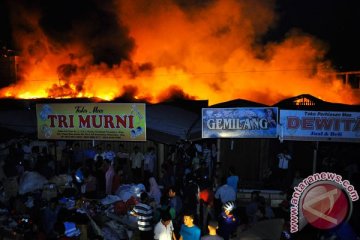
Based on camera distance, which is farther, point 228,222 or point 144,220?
point 144,220

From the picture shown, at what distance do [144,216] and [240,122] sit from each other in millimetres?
4557

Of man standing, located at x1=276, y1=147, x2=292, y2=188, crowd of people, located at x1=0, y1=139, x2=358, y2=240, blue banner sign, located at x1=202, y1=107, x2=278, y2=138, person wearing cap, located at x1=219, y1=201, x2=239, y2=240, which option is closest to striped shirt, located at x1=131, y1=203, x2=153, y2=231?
crowd of people, located at x1=0, y1=139, x2=358, y2=240

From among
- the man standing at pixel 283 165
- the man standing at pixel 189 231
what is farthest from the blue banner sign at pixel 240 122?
the man standing at pixel 189 231

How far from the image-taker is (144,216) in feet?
26.6

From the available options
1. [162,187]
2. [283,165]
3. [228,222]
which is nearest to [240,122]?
[283,165]

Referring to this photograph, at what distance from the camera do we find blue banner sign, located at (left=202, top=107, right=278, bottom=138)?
36.0 feet

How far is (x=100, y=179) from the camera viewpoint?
12.3 metres

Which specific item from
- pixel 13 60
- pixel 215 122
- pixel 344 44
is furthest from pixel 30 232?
pixel 344 44

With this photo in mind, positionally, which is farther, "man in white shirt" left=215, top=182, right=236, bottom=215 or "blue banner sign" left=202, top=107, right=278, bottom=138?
"blue banner sign" left=202, top=107, right=278, bottom=138

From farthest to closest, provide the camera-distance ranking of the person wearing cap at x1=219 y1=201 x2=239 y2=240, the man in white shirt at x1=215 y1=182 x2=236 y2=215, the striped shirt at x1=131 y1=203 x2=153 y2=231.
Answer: the man in white shirt at x1=215 y1=182 x2=236 y2=215, the striped shirt at x1=131 y1=203 x2=153 y2=231, the person wearing cap at x1=219 y1=201 x2=239 y2=240

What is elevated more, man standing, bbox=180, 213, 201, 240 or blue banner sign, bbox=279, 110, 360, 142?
blue banner sign, bbox=279, 110, 360, 142

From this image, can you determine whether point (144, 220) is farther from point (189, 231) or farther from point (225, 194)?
point (225, 194)

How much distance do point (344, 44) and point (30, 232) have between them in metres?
25.8

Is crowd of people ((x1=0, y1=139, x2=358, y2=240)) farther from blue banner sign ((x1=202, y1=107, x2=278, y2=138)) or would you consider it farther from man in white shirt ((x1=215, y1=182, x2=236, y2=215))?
blue banner sign ((x1=202, y1=107, x2=278, y2=138))
